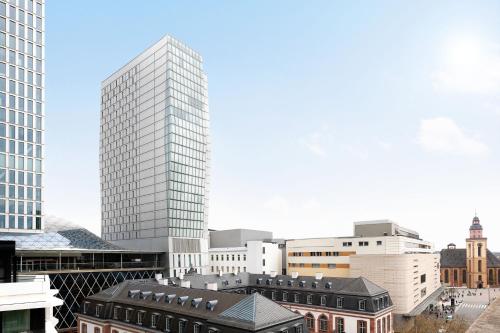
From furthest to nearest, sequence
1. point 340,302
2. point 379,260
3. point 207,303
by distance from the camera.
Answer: point 379,260 → point 340,302 → point 207,303

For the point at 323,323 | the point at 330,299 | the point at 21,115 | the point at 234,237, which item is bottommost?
the point at 323,323

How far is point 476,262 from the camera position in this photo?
179 m

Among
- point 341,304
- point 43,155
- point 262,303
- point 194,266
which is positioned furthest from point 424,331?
point 43,155

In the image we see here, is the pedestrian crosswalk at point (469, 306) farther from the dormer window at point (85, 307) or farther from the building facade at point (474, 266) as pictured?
the dormer window at point (85, 307)

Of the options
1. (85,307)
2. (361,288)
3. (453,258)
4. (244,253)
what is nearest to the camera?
(85,307)

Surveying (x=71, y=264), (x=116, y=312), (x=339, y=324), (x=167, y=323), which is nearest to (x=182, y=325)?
(x=167, y=323)

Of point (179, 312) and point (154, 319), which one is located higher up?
point (179, 312)

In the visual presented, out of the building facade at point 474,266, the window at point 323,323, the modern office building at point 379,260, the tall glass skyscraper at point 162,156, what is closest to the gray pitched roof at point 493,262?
the building facade at point 474,266

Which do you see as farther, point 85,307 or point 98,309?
point 85,307

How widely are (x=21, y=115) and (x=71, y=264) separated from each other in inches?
1325

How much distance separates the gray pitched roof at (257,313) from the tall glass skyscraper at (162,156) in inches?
2512

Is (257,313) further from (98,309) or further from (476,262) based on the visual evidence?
(476,262)

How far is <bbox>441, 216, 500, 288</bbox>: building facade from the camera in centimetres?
17850

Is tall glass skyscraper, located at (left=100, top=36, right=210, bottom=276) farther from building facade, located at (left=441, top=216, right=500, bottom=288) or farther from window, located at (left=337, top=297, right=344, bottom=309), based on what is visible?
building facade, located at (left=441, top=216, right=500, bottom=288)
